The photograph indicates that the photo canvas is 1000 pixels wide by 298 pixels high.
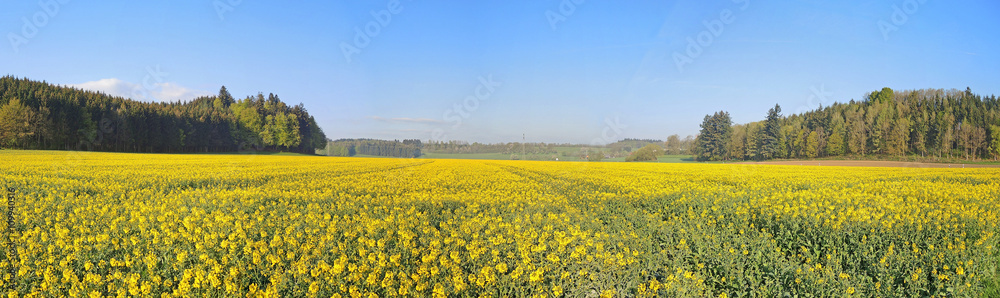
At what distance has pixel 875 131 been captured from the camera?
74.8m

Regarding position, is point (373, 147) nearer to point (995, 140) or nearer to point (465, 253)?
point (465, 253)

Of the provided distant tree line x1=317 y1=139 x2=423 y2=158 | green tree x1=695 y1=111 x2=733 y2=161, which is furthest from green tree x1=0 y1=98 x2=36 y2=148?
green tree x1=695 y1=111 x2=733 y2=161

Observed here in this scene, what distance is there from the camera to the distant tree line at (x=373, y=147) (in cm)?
10503

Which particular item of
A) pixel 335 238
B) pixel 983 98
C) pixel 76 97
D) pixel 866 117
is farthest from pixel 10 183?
pixel 983 98

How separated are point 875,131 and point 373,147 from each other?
364ft

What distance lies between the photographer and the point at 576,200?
9570 millimetres

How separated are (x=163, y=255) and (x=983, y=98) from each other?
440ft

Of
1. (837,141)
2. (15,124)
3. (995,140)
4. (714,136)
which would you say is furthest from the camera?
(714,136)

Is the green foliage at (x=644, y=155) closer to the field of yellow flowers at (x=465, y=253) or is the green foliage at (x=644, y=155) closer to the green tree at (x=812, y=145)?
the green tree at (x=812, y=145)

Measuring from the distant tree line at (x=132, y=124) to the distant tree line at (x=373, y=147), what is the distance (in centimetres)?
852

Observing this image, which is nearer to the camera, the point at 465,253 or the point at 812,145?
the point at 465,253

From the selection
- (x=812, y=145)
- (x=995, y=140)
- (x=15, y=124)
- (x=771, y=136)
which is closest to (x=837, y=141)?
(x=812, y=145)

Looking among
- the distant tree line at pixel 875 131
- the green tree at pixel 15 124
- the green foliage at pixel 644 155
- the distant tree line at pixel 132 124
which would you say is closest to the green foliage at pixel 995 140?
the distant tree line at pixel 875 131

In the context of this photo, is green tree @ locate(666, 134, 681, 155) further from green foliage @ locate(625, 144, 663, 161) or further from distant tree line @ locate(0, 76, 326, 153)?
distant tree line @ locate(0, 76, 326, 153)
